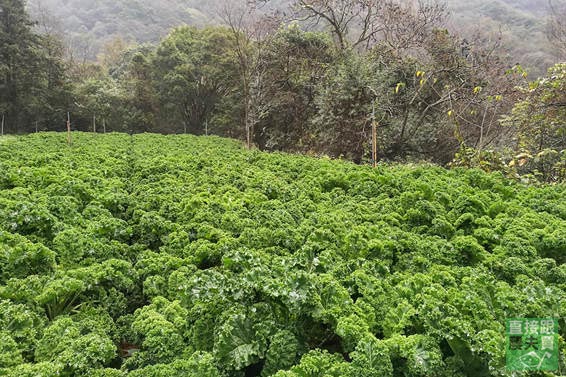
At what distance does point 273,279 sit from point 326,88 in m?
14.7

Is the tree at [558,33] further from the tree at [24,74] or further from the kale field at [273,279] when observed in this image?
the tree at [24,74]

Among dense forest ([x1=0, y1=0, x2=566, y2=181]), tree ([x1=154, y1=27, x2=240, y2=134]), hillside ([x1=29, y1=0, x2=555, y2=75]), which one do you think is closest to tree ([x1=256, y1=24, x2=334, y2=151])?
dense forest ([x1=0, y1=0, x2=566, y2=181])

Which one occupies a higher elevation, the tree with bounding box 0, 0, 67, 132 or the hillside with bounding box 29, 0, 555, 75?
the hillside with bounding box 29, 0, 555, 75

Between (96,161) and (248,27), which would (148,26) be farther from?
(96,161)

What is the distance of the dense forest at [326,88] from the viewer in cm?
1298

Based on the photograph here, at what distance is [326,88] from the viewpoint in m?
17.0

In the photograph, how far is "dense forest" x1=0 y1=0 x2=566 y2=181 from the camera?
1298cm

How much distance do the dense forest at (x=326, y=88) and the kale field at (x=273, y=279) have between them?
5.22 meters

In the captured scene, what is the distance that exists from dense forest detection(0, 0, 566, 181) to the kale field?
522 centimetres

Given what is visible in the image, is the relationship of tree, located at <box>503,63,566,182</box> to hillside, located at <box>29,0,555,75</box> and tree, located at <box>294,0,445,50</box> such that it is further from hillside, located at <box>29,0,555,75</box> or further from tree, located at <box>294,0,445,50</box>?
hillside, located at <box>29,0,555,75</box>

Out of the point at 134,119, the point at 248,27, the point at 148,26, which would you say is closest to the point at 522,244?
the point at 248,27

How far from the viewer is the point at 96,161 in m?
9.50

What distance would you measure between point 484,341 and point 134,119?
3134 cm

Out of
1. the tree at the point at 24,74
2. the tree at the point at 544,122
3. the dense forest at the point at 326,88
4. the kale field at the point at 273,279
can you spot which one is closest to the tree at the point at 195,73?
the dense forest at the point at 326,88
